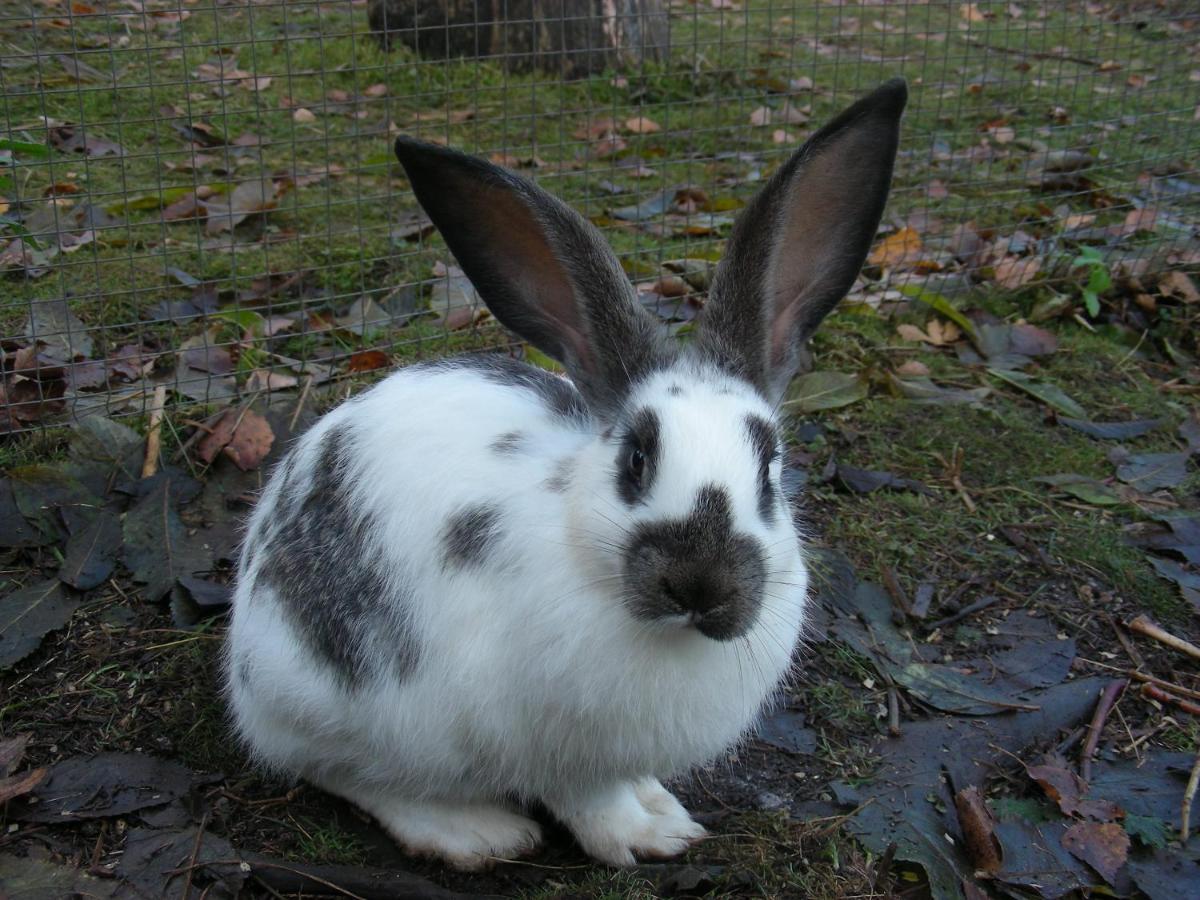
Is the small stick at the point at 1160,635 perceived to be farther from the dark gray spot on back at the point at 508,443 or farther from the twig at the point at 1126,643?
the dark gray spot on back at the point at 508,443

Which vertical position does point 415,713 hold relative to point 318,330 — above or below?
below

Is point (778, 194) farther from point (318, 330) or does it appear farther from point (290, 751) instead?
point (318, 330)

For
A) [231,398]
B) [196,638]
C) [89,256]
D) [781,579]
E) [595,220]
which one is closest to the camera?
[781,579]

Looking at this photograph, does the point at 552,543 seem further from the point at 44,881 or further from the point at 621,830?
the point at 44,881

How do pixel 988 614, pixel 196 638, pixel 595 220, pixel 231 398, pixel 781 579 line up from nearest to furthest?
pixel 781 579 → pixel 196 638 → pixel 988 614 → pixel 231 398 → pixel 595 220

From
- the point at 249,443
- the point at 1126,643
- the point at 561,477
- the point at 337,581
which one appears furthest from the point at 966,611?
the point at 249,443

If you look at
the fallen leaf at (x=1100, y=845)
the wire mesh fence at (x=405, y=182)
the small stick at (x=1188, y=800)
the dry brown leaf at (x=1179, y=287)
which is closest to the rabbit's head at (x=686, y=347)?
the fallen leaf at (x=1100, y=845)

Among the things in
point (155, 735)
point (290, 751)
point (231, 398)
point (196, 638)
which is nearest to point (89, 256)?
point (231, 398)
